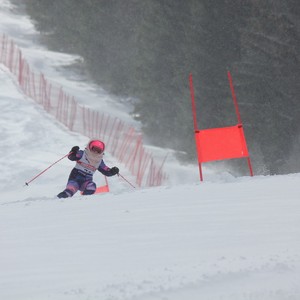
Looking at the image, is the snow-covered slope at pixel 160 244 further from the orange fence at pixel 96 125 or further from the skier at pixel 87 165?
the orange fence at pixel 96 125

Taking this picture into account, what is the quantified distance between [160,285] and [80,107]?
25500mm

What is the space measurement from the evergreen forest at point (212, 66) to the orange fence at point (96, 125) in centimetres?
146

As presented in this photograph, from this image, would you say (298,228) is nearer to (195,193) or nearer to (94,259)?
(94,259)

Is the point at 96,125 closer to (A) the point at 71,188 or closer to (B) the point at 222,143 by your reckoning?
(A) the point at 71,188

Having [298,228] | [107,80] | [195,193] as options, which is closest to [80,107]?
[107,80]

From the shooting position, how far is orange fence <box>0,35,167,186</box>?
1989 cm

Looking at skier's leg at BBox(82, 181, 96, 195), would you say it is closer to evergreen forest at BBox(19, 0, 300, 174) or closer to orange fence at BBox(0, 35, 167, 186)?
orange fence at BBox(0, 35, 167, 186)

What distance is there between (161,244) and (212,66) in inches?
690

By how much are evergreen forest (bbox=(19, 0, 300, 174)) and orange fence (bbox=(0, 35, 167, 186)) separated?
57.3 inches

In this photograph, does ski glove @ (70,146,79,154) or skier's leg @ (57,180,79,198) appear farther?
ski glove @ (70,146,79,154)

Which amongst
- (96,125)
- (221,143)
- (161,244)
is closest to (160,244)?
(161,244)

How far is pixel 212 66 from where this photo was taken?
21.4 metres

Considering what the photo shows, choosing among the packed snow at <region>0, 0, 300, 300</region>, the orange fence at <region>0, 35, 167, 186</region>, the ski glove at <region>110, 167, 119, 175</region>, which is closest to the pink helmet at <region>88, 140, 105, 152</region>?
the ski glove at <region>110, 167, 119, 175</region>

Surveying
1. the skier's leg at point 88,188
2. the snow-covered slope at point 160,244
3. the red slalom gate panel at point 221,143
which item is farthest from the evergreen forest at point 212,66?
the snow-covered slope at point 160,244
